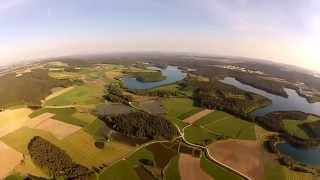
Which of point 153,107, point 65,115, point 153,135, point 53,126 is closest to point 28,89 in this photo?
point 65,115

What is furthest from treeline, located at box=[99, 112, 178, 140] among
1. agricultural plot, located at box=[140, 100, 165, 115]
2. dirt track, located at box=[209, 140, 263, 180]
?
dirt track, located at box=[209, 140, 263, 180]

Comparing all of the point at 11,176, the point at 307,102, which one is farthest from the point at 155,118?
the point at 307,102

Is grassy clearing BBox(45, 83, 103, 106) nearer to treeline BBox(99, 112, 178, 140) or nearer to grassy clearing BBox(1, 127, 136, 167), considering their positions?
treeline BBox(99, 112, 178, 140)

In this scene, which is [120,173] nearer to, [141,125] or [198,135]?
[141,125]

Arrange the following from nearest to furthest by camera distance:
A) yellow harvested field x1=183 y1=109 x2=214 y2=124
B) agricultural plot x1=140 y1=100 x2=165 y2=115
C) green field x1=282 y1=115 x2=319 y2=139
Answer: green field x1=282 y1=115 x2=319 y2=139, yellow harvested field x1=183 y1=109 x2=214 y2=124, agricultural plot x1=140 y1=100 x2=165 y2=115

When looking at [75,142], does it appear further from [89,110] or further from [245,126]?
[245,126]
